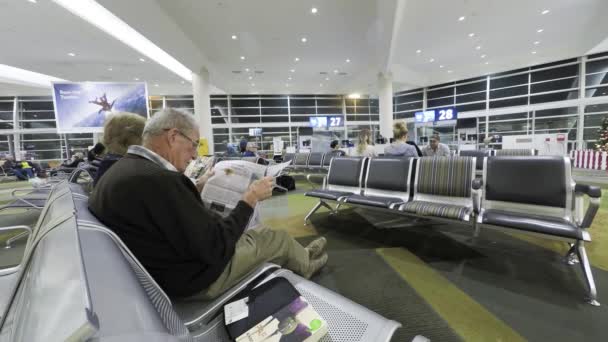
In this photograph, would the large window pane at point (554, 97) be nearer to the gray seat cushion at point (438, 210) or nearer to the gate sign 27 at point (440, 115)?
the gate sign 27 at point (440, 115)

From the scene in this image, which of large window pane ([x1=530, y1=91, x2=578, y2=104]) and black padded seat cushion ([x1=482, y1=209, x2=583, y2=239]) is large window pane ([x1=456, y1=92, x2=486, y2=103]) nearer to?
large window pane ([x1=530, y1=91, x2=578, y2=104])

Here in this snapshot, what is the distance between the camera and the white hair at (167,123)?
→ 1.20 m

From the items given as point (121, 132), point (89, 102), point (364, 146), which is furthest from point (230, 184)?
point (89, 102)

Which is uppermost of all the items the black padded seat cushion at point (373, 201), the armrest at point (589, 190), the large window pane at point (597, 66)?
the large window pane at point (597, 66)

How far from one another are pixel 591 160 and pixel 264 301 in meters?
11.8

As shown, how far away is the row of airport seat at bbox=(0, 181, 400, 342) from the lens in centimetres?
35

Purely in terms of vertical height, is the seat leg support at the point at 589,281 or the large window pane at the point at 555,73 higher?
the large window pane at the point at 555,73

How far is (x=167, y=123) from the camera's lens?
1198 mm

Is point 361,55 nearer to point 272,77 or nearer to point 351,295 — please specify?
point 272,77

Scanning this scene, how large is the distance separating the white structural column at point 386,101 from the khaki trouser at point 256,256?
11.0 m

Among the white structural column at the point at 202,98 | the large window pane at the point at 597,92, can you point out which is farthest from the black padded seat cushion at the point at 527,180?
the large window pane at the point at 597,92

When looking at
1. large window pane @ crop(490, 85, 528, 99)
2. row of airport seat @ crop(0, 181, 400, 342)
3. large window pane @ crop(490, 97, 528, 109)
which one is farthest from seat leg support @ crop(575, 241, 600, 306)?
large window pane @ crop(490, 85, 528, 99)

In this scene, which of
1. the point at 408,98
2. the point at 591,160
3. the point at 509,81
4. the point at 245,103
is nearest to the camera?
the point at 591,160

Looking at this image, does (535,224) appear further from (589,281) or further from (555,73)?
(555,73)
